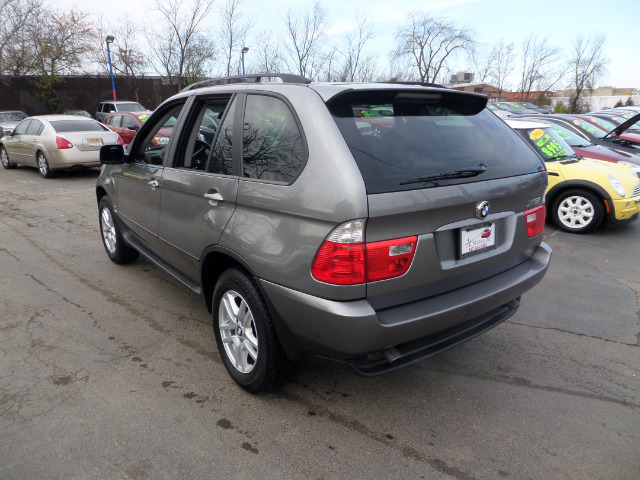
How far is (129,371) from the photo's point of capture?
9.95 ft

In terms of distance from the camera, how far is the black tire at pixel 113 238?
4820 mm

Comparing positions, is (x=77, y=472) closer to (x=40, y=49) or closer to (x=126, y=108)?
(x=126, y=108)

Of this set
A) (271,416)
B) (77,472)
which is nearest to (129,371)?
(77,472)

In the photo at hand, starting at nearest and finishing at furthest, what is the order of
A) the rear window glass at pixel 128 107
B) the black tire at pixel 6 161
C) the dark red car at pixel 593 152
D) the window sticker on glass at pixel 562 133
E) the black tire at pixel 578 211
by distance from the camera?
1. the black tire at pixel 578 211
2. the dark red car at pixel 593 152
3. the window sticker on glass at pixel 562 133
4. the black tire at pixel 6 161
5. the rear window glass at pixel 128 107

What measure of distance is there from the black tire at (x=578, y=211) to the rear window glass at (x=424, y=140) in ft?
14.2

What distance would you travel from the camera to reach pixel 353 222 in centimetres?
207

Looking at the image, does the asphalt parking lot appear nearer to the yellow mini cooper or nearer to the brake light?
the brake light

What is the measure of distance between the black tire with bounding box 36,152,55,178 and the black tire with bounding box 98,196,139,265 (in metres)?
7.20

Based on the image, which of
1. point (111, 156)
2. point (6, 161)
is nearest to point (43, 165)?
point (6, 161)

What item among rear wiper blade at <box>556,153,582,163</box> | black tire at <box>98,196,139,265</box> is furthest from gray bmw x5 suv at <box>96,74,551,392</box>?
rear wiper blade at <box>556,153,582,163</box>

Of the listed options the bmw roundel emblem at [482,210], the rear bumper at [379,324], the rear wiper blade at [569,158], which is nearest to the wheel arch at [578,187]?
the rear wiper blade at [569,158]

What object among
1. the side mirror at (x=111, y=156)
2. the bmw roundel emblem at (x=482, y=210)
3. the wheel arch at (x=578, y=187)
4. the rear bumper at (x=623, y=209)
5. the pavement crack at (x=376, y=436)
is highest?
the side mirror at (x=111, y=156)

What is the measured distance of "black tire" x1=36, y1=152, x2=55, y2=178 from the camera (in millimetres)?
10989

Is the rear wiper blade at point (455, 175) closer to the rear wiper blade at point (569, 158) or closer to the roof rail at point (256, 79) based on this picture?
the roof rail at point (256, 79)
